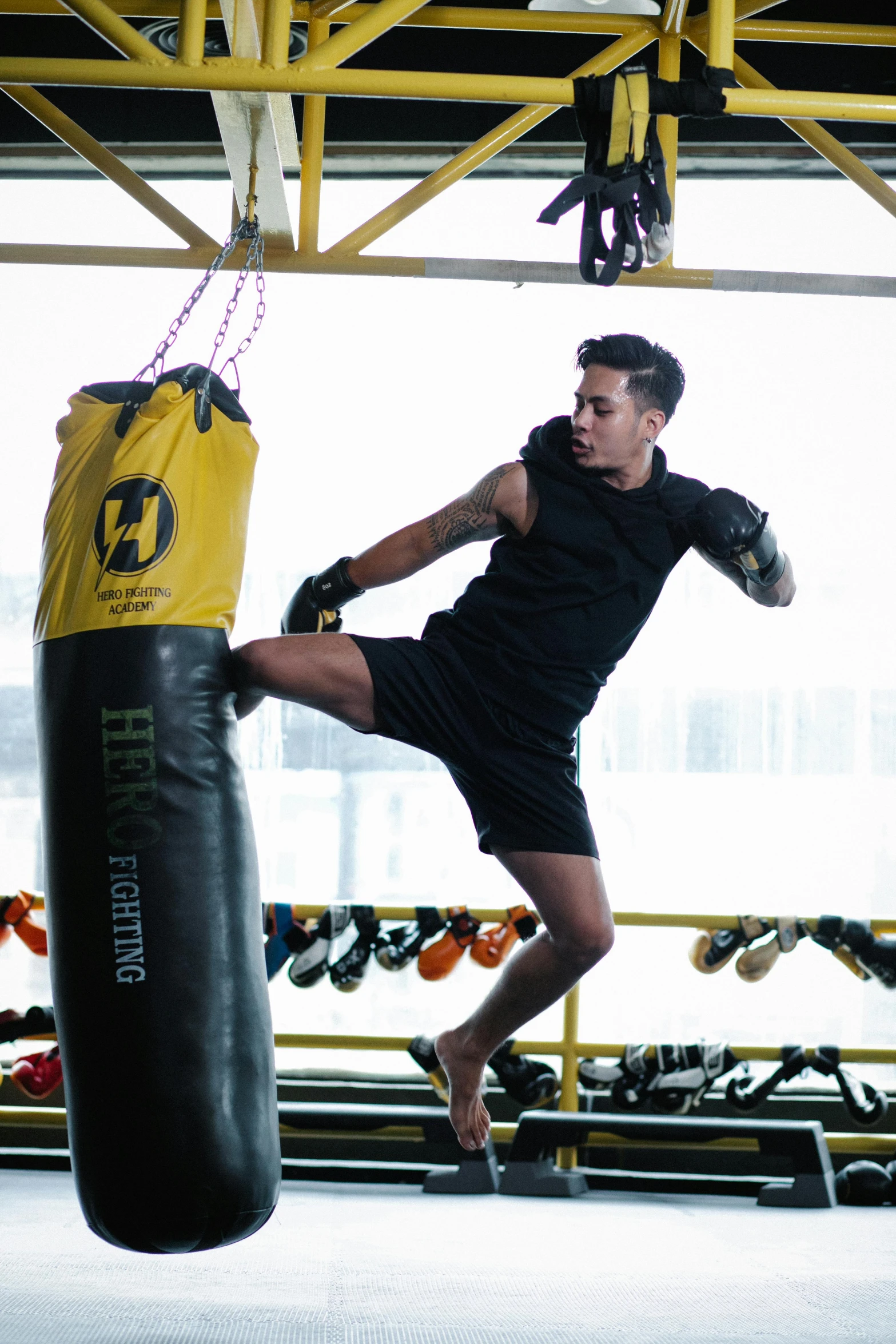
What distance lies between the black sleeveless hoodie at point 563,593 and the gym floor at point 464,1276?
4.34 ft

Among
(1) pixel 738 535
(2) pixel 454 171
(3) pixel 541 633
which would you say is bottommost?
(3) pixel 541 633

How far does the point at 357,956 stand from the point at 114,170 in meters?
2.74

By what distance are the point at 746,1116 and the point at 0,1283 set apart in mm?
3076

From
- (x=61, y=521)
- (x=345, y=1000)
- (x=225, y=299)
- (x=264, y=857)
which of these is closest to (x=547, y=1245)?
(x=345, y=1000)

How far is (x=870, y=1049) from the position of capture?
4395 millimetres

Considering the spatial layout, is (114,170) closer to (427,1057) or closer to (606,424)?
(606,424)

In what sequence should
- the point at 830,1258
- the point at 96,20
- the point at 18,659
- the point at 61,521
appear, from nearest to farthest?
the point at 61,521, the point at 96,20, the point at 830,1258, the point at 18,659

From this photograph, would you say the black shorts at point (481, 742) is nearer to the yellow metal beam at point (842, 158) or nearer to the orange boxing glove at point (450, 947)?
the orange boxing glove at point (450, 947)

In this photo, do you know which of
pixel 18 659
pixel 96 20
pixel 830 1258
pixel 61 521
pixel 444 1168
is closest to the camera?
pixel 61 521

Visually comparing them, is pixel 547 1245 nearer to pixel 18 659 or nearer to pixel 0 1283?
pixel 0 1283

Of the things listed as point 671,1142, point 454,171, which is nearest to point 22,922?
point 671,1142

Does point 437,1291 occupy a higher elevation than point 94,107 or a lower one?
lower

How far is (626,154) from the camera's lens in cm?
257

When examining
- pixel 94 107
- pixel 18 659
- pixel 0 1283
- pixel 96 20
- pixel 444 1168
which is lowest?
pixel 444 1168
